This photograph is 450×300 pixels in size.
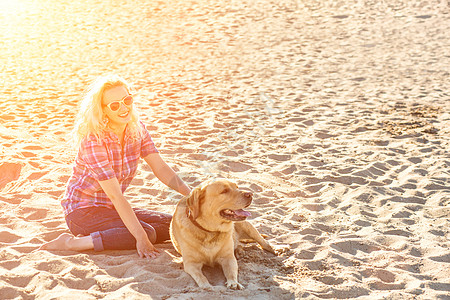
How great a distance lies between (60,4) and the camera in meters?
17.1

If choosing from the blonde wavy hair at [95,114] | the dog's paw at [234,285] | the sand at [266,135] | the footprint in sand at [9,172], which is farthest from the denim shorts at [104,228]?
the footprint in sand at [9,172]

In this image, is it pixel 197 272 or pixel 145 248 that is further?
pixel 145 248

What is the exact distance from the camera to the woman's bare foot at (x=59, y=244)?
13.3 feet

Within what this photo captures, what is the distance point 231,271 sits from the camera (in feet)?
12.1

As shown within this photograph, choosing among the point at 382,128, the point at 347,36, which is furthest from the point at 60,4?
the point at 382,128

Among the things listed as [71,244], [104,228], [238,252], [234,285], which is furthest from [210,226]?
[71,244]

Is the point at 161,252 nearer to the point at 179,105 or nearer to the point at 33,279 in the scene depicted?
the point at 33,279

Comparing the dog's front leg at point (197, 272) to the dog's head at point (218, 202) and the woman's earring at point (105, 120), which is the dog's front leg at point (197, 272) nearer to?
the dog's head at point (218, 202)

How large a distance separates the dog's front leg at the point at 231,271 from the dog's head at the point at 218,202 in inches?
13.0

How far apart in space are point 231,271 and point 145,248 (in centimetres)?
71

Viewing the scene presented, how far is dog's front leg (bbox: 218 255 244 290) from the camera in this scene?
140 inches

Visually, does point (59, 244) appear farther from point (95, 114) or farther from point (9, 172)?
point (9, 172)

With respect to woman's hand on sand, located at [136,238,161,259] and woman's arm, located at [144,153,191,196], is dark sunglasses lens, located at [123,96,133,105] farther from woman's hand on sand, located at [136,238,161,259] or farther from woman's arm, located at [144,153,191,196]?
woman's hand on sand, located at [136,238,161,259]

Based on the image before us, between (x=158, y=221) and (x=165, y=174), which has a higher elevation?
(x=165, y=174)
